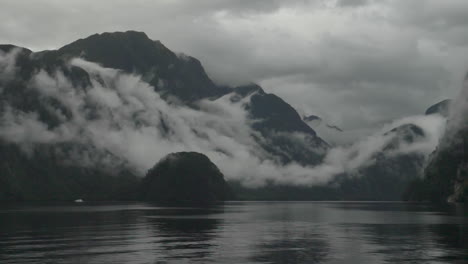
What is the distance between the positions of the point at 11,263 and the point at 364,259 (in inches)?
2002

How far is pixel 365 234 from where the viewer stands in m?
132

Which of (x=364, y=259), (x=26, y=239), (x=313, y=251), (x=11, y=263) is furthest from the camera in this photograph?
(x=26, y=239)

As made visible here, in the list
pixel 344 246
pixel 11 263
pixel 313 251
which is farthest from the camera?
pixel 344 246

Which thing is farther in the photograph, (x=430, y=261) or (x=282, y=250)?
(x=282, y=250)

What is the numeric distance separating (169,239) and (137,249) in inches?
816

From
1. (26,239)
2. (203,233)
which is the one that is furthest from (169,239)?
(26,239)

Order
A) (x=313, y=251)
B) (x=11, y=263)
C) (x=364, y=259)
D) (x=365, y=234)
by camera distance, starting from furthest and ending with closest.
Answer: (x=365, y=234) < (x=313, y=251) < (x=364, y=259) < (x=11, y=263)

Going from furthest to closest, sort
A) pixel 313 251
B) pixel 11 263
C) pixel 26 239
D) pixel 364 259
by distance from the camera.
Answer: pixel 26 239, pixel 313 251, pixel 364 259, pixel 11 263

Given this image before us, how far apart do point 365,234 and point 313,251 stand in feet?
131

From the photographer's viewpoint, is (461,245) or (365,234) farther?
(365,234)

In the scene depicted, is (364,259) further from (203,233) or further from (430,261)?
(203,233)

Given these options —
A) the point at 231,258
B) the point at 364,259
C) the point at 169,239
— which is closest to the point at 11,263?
the point at 231,258

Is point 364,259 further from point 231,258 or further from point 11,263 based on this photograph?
point 11,263

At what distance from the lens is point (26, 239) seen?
115500mm
